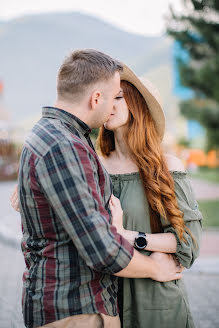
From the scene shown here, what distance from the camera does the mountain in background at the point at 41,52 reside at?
14488cm

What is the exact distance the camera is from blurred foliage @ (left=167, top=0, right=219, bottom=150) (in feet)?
40.7

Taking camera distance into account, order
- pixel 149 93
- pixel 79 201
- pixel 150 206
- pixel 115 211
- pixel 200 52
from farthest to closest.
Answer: pixel 200 52 → pixel 149 93 → pixel 150 206 → pixel 115 211 → pixel 79 201

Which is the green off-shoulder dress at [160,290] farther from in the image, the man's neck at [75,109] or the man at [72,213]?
the man's neck at [75,109]

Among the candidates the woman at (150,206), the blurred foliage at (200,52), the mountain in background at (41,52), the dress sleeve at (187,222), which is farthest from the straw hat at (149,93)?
the mountain in background at (41,52)

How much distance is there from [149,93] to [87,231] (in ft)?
3.92

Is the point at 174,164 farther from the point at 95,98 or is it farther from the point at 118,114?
the point at 95,98

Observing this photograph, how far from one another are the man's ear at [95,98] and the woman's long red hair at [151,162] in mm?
710

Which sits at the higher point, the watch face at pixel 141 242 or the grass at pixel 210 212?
the watch face at pixel 141 242

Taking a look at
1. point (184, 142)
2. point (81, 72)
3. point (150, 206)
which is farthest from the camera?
point (184, 142)

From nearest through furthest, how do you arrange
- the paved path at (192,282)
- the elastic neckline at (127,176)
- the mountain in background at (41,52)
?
1. the elastic neckline at (127,176)
2. the paved path at (192,282)
3. the mountain in background at (41,52)

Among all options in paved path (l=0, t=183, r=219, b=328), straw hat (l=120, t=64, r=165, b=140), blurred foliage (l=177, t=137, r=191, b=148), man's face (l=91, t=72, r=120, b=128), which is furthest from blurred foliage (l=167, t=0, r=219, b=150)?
blurred foliage (l=177, t=137, r=191, b=148)

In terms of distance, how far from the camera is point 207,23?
12641mm

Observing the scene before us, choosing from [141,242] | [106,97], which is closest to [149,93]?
[106,97]

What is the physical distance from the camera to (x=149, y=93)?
2.51 m
